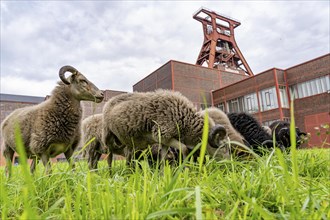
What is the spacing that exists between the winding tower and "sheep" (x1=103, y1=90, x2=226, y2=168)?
34024mm

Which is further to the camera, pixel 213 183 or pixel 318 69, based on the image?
pixel 318 69

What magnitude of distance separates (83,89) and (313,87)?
2424cm

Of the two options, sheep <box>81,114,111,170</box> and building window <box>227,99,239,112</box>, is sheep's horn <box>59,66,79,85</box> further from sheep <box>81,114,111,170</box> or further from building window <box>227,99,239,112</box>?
building window <box>227,99,239,112</box>

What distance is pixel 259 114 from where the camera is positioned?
1041 inches

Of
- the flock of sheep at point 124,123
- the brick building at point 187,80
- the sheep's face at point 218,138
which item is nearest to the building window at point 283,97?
the brick building at point 187,80

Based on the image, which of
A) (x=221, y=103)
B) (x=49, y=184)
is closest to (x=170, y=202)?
(x=49, y=184)

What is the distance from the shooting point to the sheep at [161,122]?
3.64m

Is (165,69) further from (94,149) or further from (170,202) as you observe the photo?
(170,202)

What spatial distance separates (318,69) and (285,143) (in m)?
20.9

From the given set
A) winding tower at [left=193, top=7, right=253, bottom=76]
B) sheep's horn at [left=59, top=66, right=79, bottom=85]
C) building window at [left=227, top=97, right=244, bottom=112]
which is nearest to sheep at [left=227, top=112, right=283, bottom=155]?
sheep's horn at [left=59, top=66, right=79, bottom=85]

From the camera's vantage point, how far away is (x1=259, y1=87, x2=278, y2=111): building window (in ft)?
82.2

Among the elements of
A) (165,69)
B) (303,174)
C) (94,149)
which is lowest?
(303,174)

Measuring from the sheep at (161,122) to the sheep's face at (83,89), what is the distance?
1.23 feet

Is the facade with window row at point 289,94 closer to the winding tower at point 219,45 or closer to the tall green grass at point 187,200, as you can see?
the winding tower at point 219,45
